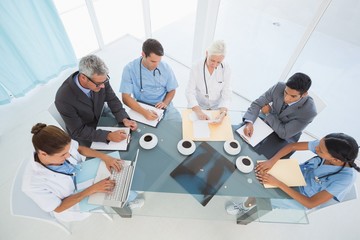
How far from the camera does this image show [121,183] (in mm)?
1349

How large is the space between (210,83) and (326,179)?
125cm

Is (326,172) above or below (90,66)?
below

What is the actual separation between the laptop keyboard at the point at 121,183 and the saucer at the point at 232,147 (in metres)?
0.70

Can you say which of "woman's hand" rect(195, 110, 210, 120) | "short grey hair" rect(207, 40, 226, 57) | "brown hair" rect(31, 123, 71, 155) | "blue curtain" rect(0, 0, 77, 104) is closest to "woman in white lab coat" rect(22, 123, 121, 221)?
"brown hair" rect(31, 123, 71, 155)

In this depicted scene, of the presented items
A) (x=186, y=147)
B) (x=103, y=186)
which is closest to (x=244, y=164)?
(x=186, y=147)

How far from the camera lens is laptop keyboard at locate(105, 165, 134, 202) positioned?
1310 millimetres

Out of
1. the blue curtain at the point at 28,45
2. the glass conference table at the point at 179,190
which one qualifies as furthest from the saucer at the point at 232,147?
the blue curtain at the point at 28,45

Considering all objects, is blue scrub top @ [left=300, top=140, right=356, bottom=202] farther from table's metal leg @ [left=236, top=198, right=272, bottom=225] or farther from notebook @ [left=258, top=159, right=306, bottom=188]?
table's metal leg @ [left=236, top=198, right=272, bottom=225]

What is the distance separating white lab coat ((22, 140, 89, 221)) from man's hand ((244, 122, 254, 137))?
4.29 feet

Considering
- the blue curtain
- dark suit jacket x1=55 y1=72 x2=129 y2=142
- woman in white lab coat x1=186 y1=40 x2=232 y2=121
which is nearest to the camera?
dark suit jacket x1=55 y1=72 x2=129 y2=142

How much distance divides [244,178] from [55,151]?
3.91 feet

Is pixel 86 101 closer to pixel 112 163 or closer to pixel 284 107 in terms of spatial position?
pixel 112 163

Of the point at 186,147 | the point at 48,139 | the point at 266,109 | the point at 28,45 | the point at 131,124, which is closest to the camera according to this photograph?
the point at 48,139

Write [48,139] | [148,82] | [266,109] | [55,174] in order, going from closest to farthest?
[48,139]
[55,174]
[266,109]
[148,82]
